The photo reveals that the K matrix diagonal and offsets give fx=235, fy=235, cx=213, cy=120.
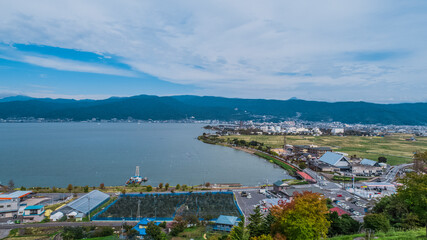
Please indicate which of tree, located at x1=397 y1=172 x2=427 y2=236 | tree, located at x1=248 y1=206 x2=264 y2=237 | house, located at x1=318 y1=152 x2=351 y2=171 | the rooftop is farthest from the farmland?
house, located at x1=318 y1=152 x2=351 y2=171

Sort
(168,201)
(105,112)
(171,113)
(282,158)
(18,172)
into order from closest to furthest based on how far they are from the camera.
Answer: (168,201), (18,172), (282,158), (105,112), (171,113)

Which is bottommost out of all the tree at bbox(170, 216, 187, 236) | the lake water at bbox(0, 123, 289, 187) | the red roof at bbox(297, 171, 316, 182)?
the lake water at bbox(0, 123, 289, 187)

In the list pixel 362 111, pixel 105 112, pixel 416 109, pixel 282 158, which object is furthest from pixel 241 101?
pixel 282 158

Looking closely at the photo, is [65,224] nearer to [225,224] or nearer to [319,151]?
[225,224]

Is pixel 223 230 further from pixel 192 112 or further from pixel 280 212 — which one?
pixel 192 112

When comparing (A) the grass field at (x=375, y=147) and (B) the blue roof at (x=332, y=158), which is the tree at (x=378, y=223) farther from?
(A) the grass field at (x=375, y=147)

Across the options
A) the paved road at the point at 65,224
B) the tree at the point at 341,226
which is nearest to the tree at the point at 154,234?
the paved road at the point at 65,224

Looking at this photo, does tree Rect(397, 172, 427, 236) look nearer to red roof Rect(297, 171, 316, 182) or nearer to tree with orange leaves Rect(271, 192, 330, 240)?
tree with orange leaves Rect(271, 192, 330, 240)
